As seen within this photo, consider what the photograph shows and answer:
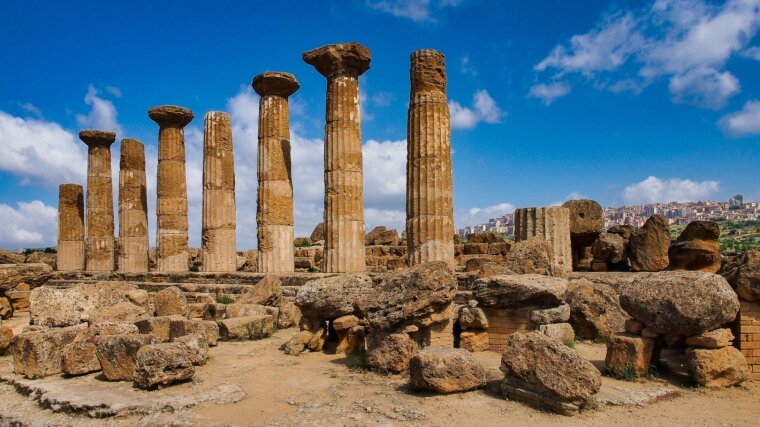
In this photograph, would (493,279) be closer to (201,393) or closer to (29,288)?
(201,393)

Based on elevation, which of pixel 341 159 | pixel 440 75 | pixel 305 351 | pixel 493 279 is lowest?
pixel 305 351

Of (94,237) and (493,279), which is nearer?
(493,279)

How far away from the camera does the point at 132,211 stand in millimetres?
22062

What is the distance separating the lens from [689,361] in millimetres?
6645

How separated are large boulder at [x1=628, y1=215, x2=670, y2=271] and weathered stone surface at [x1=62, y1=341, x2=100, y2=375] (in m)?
12.6

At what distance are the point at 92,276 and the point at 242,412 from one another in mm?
18443

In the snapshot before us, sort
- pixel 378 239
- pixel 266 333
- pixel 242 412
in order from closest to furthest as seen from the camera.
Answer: pixel 242 412 → pixel 266 333 → pixel 378 239

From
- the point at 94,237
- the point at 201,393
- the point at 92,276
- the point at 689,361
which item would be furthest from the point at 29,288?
the point at 689,361

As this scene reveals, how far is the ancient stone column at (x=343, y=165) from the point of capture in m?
15.0

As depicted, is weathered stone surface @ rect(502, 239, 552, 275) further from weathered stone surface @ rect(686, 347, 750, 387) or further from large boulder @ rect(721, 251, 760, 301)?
weathered stone surface @ rect(686, 347, 750, 387)

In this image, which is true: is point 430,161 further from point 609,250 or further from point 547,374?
point 547,374

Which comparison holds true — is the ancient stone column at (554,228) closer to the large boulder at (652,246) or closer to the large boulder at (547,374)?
the large boulder at (652,246)

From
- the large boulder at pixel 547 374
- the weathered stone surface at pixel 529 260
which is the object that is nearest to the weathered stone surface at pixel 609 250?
the weathered stone surface at pixel 529 260

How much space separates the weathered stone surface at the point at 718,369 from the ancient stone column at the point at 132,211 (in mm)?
19856
